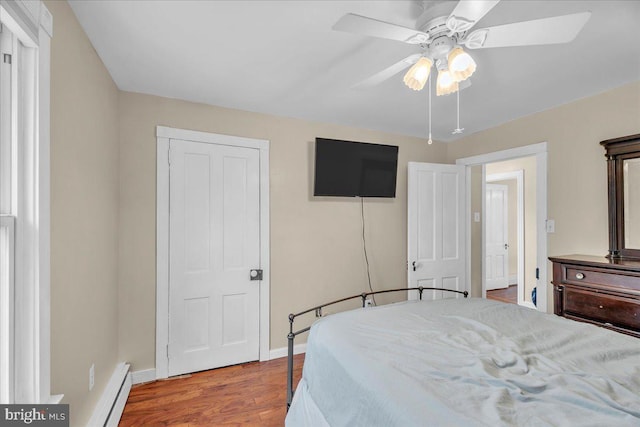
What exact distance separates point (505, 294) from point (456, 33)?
547 cm

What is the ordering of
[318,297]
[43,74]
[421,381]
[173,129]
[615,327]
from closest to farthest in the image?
[421,381]
[43,74]
[615,327]
[173,129]
[318,297]

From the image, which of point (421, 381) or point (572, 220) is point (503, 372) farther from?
point (572, 220)

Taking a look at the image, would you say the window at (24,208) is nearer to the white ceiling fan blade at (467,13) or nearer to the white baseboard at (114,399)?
the white baseboard at (114,399)

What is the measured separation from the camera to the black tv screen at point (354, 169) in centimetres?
311

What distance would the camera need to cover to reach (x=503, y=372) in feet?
3.78

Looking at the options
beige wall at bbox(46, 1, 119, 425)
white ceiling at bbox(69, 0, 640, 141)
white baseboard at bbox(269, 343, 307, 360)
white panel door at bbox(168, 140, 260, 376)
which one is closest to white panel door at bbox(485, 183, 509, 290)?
white ceiling at bbox(69, 0, 640, 141)

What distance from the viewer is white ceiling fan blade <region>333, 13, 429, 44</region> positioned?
45.8 inches

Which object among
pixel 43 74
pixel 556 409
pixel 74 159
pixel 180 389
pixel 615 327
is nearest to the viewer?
pixel 556 409

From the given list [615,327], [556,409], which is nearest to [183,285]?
[556,409]

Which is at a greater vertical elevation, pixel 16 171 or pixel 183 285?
pixel 16 171

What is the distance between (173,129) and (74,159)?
1.15 m

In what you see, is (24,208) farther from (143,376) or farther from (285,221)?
(285,221)

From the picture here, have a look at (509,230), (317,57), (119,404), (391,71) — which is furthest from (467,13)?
(509,230)

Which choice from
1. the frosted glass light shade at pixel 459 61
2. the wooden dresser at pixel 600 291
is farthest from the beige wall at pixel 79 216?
the wooden dresser at pixel 600 291
